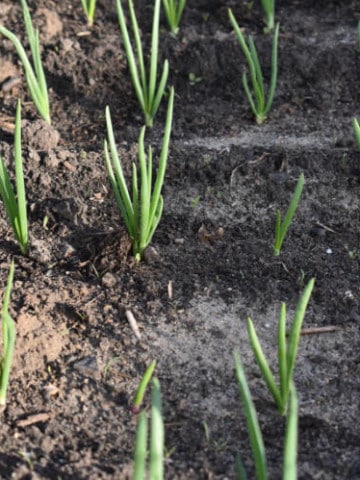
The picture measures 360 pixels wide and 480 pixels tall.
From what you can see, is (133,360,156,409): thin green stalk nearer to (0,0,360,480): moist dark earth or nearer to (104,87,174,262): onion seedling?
(0,0,360,480): moist dark earth

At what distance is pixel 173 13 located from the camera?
12.0 feet

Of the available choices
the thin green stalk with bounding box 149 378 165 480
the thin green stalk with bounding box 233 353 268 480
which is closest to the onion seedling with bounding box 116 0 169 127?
the thin green stalk with bounding box 233 353 268 480

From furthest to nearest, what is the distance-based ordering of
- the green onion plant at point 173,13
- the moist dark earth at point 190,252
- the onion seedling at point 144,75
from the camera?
the green onion plant at point 173,13, the onion seedling at point 144,75, the moist dark earth at point 190,252

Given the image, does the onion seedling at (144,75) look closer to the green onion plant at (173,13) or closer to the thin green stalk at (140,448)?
the green onion plant at (173,13)

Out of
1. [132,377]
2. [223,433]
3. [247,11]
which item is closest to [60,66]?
[247,11]

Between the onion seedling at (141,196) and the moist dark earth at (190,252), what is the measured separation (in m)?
0.11

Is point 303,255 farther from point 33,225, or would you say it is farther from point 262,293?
point 33,225

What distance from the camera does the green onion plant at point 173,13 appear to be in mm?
3599

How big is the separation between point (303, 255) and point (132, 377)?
2.54 ft

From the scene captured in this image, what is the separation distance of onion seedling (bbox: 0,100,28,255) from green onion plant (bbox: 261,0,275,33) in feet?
4.92

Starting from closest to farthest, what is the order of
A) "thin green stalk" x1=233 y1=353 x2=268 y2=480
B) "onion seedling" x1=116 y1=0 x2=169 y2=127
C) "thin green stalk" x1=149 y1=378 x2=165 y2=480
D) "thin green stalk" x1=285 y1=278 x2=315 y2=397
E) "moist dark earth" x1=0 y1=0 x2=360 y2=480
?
"thin green stalk" x1=149 y1=378 x2=165 y2=480 < "thin green stalk" x1=233 y1=353 x2=268 y2=480 < "thin green stalk" x1=285 y1=278 x2=315 y2=397 < "moist dark earth" x1=0 y1=0 x2=360 y2=480 < "onion seedling" x1=116 y1=0 x2=169 y2=127

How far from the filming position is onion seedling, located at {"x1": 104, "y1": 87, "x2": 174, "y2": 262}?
2.49 m

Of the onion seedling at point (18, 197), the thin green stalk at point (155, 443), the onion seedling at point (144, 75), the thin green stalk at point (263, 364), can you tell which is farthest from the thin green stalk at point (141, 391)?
the onion seedling at point (144, 75)

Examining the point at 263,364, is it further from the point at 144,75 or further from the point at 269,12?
the point at 269,12
